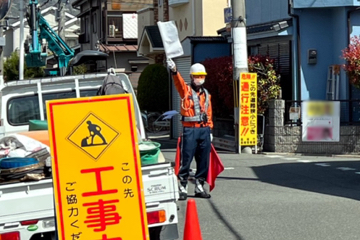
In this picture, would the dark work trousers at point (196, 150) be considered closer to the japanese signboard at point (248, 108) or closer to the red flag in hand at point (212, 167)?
the red flag in hand at point (212, 167)

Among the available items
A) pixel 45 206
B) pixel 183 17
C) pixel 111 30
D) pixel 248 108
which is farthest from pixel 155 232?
pixel 111 30

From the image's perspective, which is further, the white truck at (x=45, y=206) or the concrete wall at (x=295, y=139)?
the concrete wall at (x=295, y=139)

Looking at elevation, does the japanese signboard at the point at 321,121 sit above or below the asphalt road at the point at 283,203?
above

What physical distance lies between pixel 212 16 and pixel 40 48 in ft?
24.9

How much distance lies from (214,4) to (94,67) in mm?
21826

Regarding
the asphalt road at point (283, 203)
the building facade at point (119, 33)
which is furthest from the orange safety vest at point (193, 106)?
the building facade at point (119, 33)

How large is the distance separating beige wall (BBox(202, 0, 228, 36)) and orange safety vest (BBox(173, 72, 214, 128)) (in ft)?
58.6

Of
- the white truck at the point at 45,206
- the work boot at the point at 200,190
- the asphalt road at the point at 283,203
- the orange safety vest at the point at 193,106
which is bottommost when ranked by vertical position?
the asphalt road at the point at 283,203

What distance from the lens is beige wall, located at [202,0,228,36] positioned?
2772 cm

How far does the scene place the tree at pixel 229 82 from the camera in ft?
58.0

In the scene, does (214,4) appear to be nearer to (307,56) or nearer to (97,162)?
(307,56)

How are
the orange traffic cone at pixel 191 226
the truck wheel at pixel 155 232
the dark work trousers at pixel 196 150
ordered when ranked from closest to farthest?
the orange traffic cone at pixel 191 226 < the truck wheel at pixel 155 232 < the dark work trousers at pixel 196 150

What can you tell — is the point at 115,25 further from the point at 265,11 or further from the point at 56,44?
the point at 265,11

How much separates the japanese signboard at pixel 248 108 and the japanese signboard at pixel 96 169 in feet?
37.6
